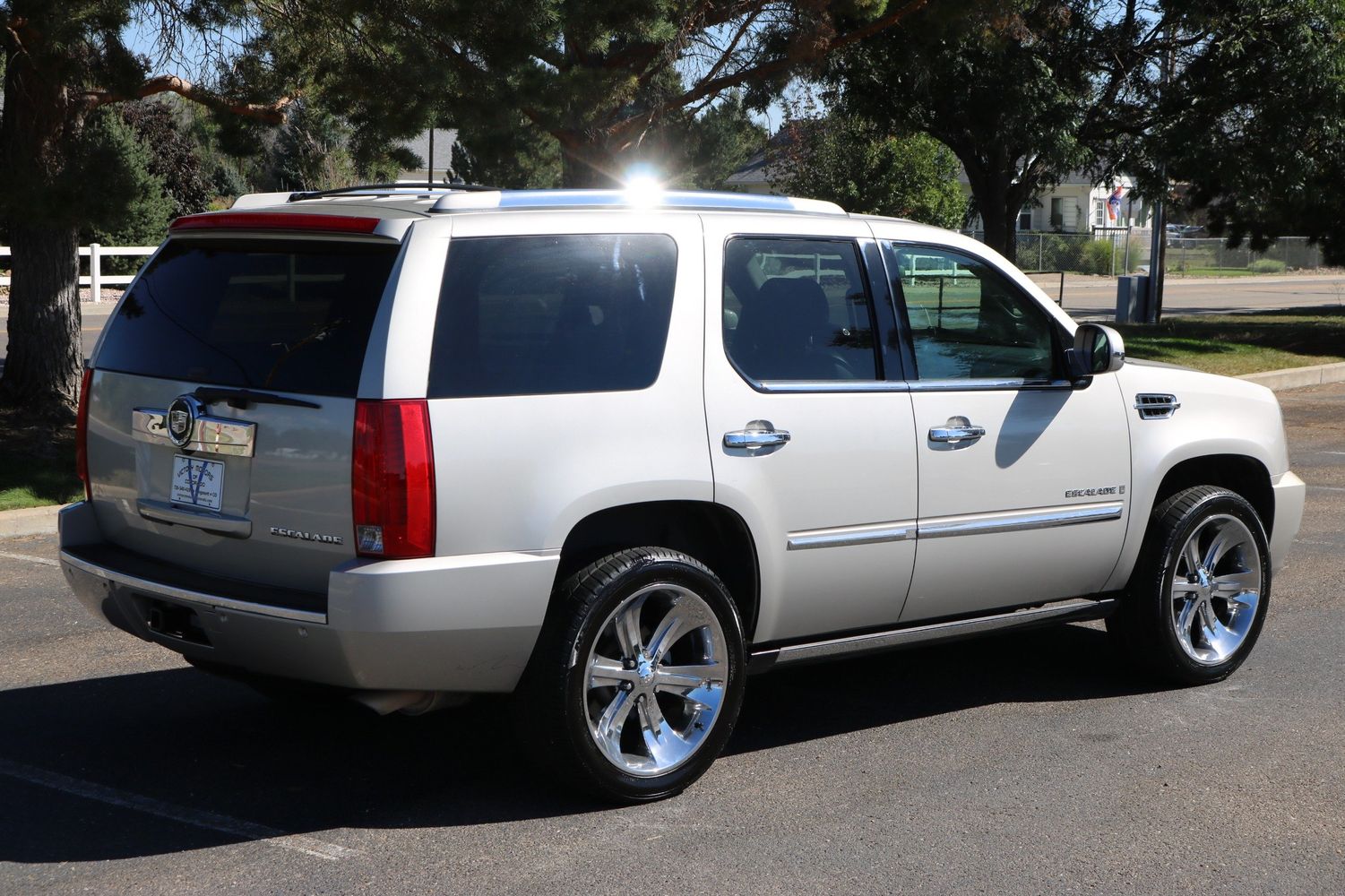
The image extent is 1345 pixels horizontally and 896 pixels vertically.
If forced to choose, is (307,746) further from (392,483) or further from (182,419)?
(392,483)

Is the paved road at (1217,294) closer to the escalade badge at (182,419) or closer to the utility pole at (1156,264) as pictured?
the utility pole at (1156,264)

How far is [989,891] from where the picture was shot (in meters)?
4.15

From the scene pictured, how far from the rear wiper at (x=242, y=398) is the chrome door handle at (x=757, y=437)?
1.31 metres

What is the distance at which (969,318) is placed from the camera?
578 centimetres

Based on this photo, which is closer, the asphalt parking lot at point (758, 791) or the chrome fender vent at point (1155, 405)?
the asphalt parking lot at point (758, 791)

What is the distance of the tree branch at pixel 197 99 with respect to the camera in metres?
12.3

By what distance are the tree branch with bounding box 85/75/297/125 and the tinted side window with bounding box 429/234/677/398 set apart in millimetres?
8158

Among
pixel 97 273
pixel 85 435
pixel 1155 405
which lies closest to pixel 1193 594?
pixel 1155 405

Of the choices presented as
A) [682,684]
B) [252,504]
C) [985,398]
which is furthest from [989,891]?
[252,504]

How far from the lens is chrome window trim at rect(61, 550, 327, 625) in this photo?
14.3ft

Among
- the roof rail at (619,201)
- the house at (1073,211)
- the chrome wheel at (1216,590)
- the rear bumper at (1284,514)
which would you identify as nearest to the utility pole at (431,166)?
the roof rail at (619,201)

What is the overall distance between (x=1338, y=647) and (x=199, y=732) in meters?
4.90

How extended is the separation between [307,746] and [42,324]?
28.7ft

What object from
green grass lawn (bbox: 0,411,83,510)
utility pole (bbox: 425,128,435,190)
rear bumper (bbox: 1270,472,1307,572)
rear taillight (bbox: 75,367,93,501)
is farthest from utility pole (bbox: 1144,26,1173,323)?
rear taillight (bbox: 75,367,93,501)
